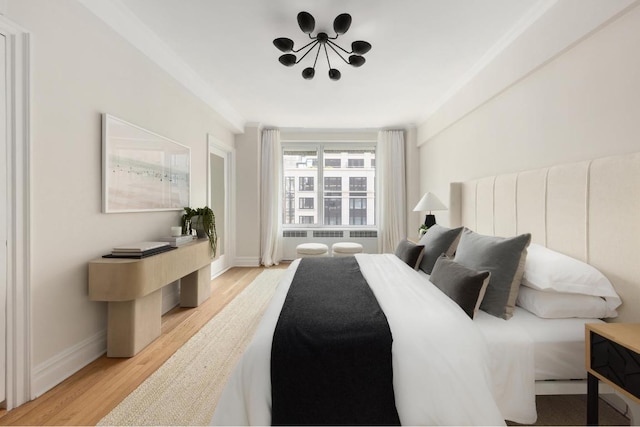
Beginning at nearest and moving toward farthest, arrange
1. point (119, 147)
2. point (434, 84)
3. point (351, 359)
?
1. point (351, 359)
2. point (119, 147)
3. point (434, 84)

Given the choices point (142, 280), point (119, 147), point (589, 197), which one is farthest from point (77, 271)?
point (589, 197)

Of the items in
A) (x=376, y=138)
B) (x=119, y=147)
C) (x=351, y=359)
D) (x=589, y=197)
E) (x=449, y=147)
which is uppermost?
(x=376, y=138)

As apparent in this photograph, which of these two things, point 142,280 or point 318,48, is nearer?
point 142,280

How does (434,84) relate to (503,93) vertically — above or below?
above

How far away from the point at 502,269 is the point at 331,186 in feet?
14.0

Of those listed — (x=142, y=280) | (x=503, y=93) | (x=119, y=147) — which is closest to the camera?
(x=142, y=280)

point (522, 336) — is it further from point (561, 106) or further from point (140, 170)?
point (140, 170)

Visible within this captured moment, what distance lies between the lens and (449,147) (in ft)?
13.0

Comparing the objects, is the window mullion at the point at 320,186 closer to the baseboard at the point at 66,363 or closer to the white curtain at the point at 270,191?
the white curtain at the point at 270,191

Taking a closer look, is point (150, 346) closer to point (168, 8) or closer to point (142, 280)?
point (142, 280)

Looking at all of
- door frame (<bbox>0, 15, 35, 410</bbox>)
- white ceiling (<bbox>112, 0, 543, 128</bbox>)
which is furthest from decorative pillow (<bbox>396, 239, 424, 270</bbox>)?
door frame (<bbox>0, 15, 35, 410</bbox>)

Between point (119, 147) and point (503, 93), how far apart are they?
3.33 metres

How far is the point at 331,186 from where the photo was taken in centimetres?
581

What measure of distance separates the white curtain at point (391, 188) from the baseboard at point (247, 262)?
228 cm
